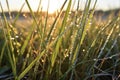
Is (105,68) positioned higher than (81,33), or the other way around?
(81,33)

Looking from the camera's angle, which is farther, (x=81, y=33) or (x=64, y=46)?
(x=64, y=46)

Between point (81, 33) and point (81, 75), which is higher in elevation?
point (81, 33)

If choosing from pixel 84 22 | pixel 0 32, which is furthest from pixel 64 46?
pixel 0 32

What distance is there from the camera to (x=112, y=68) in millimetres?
1119

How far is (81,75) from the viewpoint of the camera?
100 cm

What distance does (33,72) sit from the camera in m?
0.95

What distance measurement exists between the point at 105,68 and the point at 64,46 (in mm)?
174

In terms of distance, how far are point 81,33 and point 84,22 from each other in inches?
1.5

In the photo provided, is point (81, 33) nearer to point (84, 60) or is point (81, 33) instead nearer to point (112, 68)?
point (84, 60)

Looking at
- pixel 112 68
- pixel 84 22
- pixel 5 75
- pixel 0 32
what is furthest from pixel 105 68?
pixel 0 32

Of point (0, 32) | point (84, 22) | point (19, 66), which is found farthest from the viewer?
point (0, 32)

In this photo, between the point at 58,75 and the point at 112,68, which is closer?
the point at 58,75

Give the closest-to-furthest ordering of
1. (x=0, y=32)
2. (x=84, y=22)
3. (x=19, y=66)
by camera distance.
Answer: (x=84, y=22) → (x=19, y=66) → (x=0, y=32)

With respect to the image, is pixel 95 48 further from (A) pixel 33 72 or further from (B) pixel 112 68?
(A) pixel 33 72
